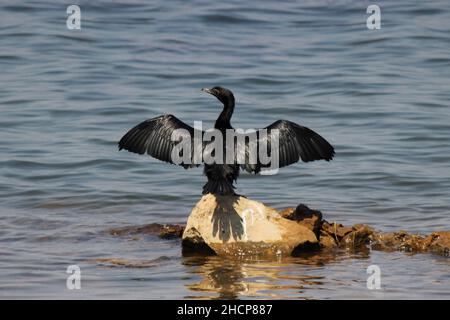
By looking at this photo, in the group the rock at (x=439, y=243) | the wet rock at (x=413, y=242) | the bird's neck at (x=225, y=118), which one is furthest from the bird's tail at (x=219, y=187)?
the rock at (x=439, y=243)

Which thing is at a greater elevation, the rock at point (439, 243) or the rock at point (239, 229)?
the rock at point (239, 229)

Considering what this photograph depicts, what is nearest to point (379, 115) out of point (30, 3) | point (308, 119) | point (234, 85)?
point (308, 119)

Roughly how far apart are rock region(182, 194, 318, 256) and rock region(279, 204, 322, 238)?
0.28m

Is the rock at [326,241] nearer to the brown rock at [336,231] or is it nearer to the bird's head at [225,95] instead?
the brown rock at [336,231]

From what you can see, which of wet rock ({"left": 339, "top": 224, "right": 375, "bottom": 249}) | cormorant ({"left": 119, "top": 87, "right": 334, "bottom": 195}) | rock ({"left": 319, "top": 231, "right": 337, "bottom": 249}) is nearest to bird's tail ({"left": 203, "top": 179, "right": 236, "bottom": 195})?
cormorant ({"left": 119, "top": 87, "right": 334, "bottom": 195})

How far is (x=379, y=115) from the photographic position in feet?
54.6

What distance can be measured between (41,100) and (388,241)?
918 centimetres

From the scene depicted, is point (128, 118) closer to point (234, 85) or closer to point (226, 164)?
point (234, 85)

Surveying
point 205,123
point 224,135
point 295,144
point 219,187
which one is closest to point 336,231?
point 295,144

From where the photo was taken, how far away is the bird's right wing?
9.63 metres

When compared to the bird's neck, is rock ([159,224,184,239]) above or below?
below

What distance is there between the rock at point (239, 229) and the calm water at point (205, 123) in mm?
200

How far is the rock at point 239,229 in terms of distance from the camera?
375 inches

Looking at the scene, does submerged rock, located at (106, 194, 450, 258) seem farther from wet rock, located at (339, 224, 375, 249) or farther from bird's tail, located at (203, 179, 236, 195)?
bird's tail, located at (203, 179, 236, 195)
